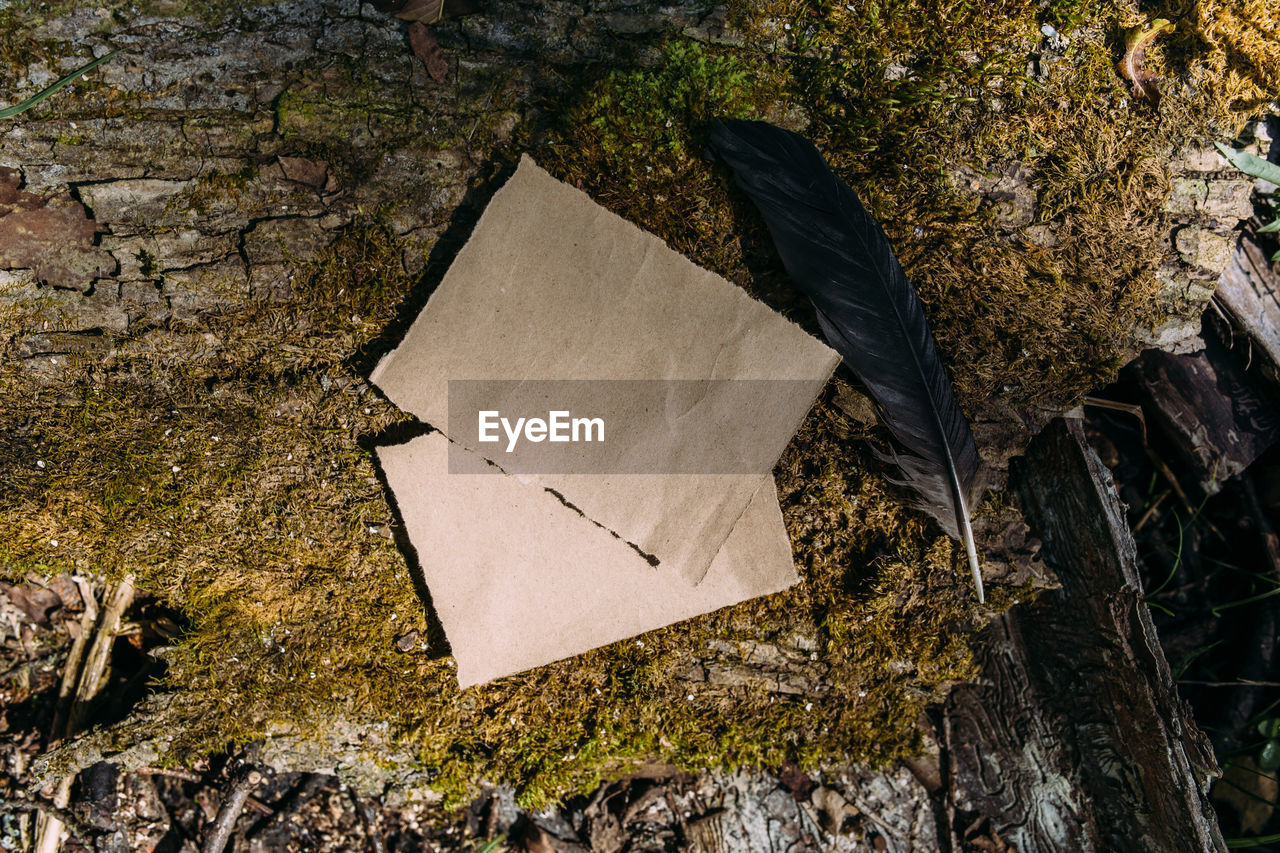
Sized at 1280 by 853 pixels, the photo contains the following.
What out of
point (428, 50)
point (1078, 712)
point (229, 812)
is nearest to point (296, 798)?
point (229, 812)

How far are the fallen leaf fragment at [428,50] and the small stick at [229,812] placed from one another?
2.59 m

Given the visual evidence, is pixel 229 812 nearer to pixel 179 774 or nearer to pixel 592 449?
pixel 179 774

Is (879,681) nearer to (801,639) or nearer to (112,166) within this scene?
(801,639)

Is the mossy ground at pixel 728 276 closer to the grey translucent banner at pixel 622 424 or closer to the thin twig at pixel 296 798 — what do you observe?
the grey translucent banner at pixel 622 424

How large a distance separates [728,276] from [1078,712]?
212 cm

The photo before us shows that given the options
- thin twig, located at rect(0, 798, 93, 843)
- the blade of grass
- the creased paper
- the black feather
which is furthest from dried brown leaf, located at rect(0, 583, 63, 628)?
the black feather

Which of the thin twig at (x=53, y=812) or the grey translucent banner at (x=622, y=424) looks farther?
the thin twig at (x=53, y=812)

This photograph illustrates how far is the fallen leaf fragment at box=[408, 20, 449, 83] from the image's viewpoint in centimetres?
223

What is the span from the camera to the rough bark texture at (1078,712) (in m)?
2.38

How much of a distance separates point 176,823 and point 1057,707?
3.40 m

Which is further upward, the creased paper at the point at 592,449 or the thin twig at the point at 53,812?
the creased paper at the point at 592,449

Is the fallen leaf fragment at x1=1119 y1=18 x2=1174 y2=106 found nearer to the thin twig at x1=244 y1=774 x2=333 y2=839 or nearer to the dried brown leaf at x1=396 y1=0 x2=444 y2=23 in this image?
the dried brown leaf at x1=396 y1=0 x2=444 y2=23

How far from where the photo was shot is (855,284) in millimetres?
2213

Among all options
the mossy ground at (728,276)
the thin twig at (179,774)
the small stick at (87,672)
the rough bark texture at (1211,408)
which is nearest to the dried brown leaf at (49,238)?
the mossy ground at (728,276)
